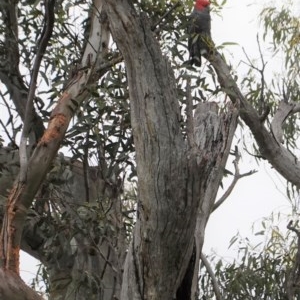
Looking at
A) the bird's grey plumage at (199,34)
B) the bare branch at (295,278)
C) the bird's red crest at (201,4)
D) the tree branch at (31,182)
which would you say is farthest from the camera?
the bird's red crest at (201,4)

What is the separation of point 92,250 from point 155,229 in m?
1.42

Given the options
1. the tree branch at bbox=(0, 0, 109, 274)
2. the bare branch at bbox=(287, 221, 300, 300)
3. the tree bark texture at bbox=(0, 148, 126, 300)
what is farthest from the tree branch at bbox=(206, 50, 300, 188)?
the tree branch at bbox=(0, 0, 109, 274)

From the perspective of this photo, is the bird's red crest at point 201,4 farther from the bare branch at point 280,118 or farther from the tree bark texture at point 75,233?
the tree bark texture at point 75,233

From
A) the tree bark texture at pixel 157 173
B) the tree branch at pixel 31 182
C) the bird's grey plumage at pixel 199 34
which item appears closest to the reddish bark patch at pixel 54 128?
the tree branch at pixel 31 182

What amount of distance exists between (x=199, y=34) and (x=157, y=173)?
1955 millimetres

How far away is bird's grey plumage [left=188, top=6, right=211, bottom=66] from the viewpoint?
137 inches

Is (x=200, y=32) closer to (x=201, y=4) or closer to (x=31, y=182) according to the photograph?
(x=201, y=4)

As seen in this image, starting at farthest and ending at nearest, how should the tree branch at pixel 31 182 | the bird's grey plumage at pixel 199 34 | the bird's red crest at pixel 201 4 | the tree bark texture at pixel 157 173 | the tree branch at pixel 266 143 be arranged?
the bird's red crest at pixel 201 4 → the tree branch at pixel 266 143 → the bird's grey plumage at pixel 199 34 → the tree branch at pixel 31 182 → the tree bark texture at pixel 157 173

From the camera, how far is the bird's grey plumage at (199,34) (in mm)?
3472

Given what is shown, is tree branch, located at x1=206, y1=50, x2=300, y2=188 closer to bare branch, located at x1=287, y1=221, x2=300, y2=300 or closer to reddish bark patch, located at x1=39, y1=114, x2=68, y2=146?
bare branch, located at x1=287, y1=221, x2=300, y2=300

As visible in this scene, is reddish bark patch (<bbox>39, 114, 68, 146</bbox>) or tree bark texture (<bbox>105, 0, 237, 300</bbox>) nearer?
tree bark texture (<bbox>105, 0, 237, 300</bbox>)

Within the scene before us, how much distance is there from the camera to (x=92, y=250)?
312 cm

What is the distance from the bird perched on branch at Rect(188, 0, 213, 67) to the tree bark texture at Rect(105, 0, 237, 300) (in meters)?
1.58

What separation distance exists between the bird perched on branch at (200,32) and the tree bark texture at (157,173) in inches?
62.3
